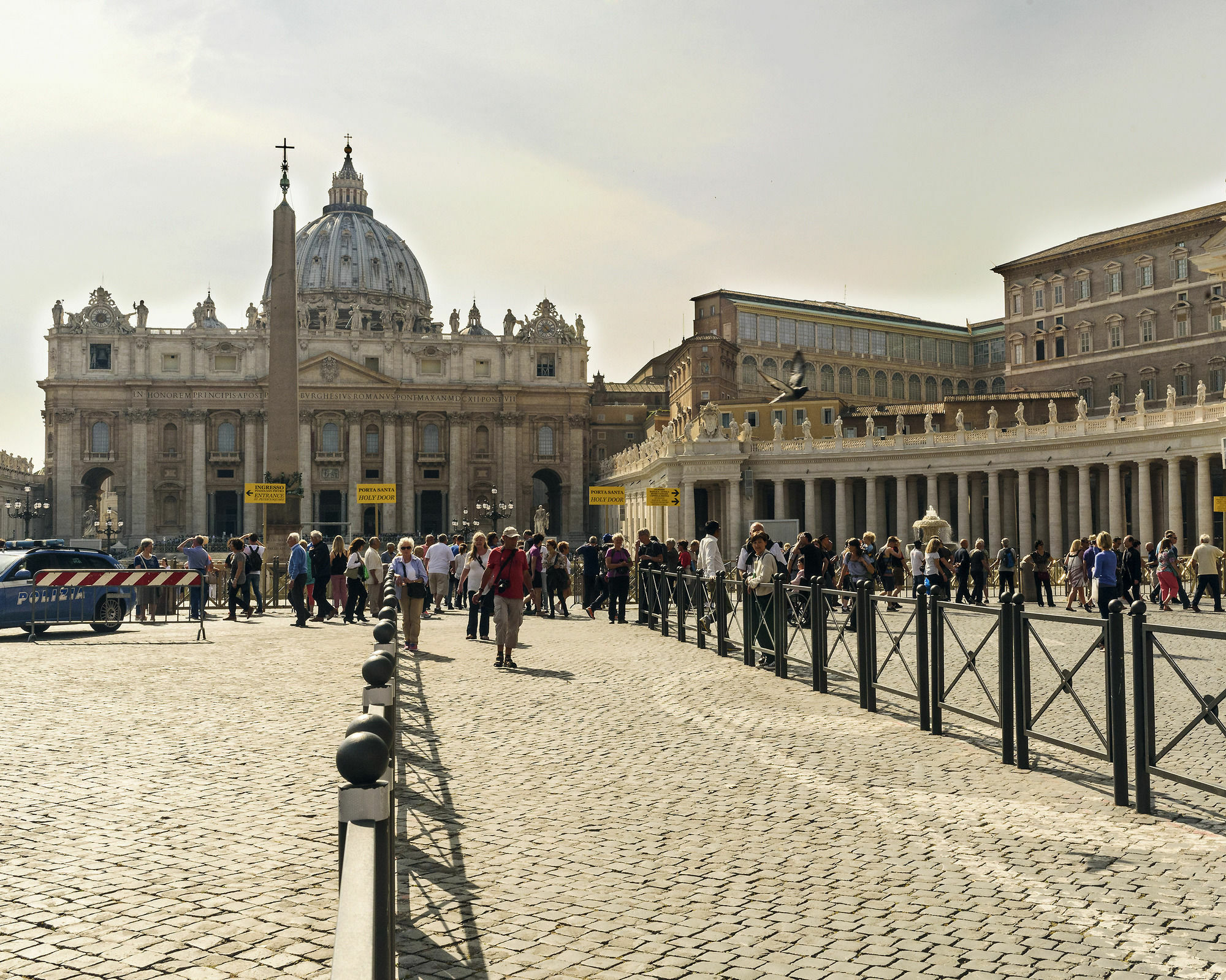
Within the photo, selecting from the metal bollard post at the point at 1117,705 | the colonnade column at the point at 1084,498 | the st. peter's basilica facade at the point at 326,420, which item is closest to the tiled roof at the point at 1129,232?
the colonnade column at the point at 1084,498

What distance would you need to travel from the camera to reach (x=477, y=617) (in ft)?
62.9

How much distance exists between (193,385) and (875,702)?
82529 millimetres

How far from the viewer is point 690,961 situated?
4.56m

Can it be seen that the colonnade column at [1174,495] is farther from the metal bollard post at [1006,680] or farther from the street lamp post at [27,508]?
the street lamp post at [27,508]

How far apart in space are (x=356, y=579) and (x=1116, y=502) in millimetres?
35212

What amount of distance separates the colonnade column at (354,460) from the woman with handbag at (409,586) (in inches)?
2685

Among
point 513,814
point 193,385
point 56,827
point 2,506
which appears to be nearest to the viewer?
point 56,827

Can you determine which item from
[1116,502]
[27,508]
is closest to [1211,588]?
[1116,502]

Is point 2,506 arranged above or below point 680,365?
below

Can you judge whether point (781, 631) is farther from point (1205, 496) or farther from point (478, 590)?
point (1205, 496)

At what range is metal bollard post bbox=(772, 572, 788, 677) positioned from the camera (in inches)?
534

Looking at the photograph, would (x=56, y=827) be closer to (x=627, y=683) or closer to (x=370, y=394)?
(x=627, y=683)

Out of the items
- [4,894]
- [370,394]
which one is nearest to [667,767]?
[4,894]

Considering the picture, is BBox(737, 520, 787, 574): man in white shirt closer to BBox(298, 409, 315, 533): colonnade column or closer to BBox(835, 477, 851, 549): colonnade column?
BBox(835, 477, 851, 549): colonnade column
